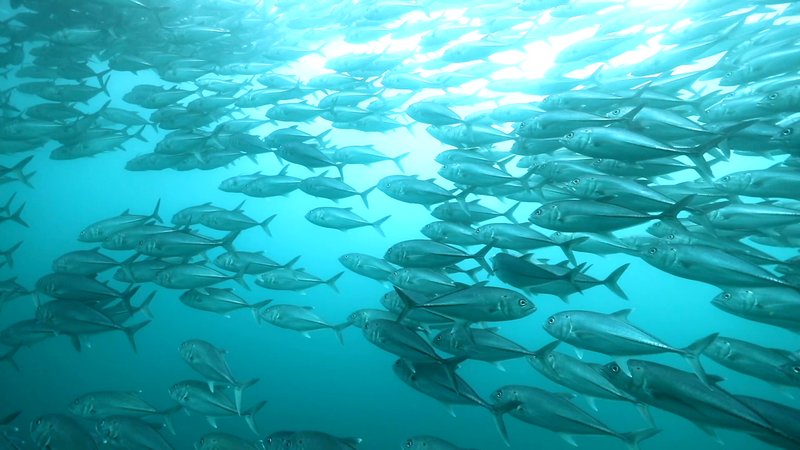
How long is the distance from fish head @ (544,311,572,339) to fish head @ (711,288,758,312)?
3.77 feet

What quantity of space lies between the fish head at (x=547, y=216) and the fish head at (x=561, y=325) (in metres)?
0.73

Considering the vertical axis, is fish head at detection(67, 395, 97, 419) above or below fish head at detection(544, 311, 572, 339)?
below

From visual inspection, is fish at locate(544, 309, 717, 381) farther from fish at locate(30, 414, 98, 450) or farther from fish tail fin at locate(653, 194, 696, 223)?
fish at locate(30, 414, 98, 450)

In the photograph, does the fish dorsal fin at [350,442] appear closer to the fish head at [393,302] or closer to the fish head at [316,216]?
the fish head at [393,302]

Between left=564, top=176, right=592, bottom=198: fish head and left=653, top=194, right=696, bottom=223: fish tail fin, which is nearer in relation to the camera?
left=653, top=194, right=696, bottom=223: fish tail fin

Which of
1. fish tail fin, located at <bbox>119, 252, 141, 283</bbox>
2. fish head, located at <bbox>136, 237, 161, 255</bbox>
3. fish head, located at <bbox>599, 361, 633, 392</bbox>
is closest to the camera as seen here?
fish head, located at <bbox>599, 361, 633, 392</bbox>

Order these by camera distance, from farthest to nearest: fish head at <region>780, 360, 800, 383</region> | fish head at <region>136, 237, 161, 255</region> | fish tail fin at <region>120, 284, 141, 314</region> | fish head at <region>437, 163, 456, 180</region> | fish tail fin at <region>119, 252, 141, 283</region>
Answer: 1. fish tail fin at <region>119, 252, 141, 283</region>
2. fish head at <region>136, 237, 161, 255</region>
3. fish head at <region>437, 163, 456, 180</region>
4. fish tail fin at <region>120, 284, 141, 314</region>
5. fish head at <region>780, 360, 800, 383</region>

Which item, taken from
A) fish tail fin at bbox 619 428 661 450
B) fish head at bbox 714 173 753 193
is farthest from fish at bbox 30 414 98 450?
fish head at bbox 714 173 753 193

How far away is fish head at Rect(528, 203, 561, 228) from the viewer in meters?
3.51

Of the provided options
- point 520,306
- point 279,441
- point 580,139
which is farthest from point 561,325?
point 279,441

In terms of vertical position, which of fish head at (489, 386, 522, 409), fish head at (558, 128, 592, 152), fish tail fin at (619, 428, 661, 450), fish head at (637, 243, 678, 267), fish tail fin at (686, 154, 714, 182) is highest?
fish head at (558, 128, 592, 152)

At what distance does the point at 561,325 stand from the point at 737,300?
4.33ft

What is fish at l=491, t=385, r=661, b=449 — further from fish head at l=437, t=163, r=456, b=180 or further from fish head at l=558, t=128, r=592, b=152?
fish head at l=437, t=163, r=456, b=180

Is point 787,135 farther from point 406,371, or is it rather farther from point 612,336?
point 406,371
